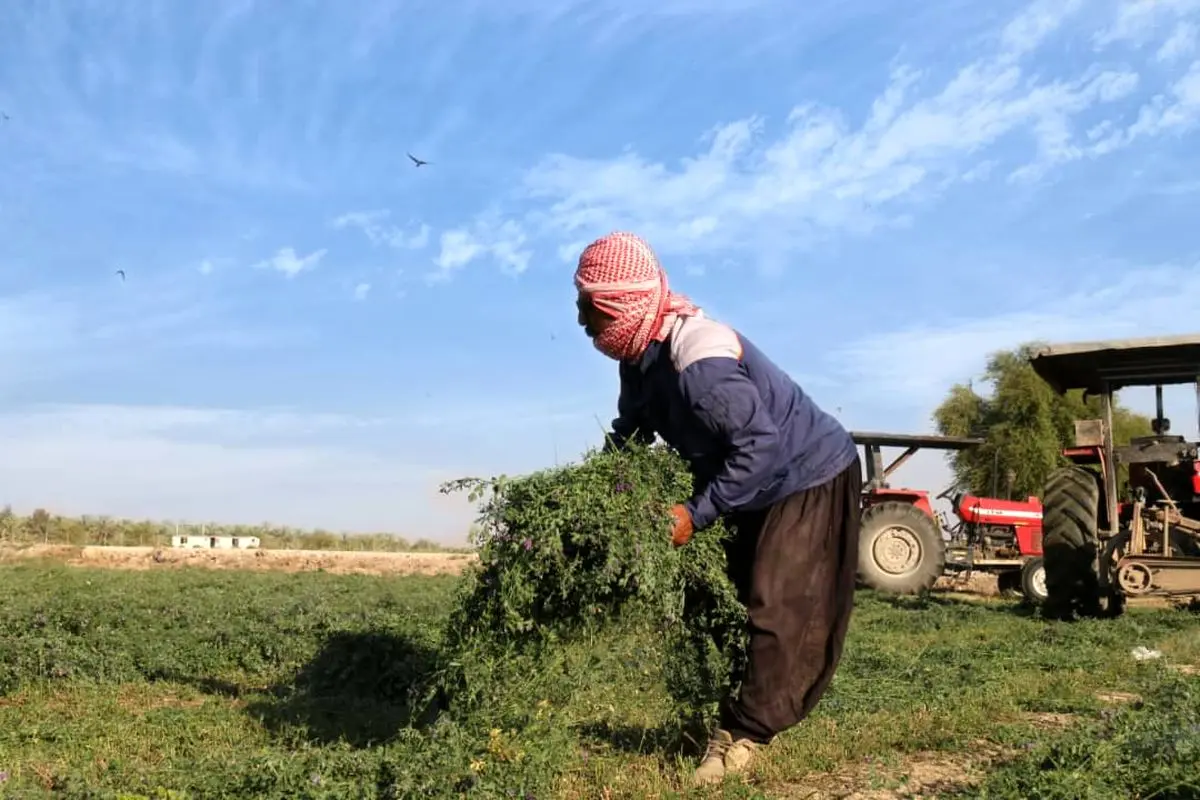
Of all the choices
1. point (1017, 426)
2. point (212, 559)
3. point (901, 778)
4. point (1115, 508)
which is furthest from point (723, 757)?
point (1017, 426)

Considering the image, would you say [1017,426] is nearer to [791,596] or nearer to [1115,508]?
[1115,508]

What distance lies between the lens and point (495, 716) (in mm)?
3410

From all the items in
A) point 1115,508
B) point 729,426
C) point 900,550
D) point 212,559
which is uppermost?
point 729,426

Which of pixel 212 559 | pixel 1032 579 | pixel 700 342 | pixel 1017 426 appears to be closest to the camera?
pixel 700 342

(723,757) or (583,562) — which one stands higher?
(583,562)

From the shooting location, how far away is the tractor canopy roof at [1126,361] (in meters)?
9.59

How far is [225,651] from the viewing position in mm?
6785

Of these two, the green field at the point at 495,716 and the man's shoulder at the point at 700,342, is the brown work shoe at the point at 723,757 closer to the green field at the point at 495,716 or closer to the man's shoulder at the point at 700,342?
the green field at the point at 495,716

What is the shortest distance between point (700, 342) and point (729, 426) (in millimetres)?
303

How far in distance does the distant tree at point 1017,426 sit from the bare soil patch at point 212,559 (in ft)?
51.8

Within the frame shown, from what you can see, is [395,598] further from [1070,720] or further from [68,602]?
[1070,720]

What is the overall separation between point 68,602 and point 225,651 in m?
A: 1.56

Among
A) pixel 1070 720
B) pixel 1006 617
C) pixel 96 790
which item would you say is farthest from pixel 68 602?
pixel 1006 617

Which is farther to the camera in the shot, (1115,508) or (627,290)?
(1115,508)
